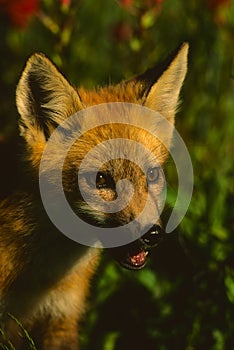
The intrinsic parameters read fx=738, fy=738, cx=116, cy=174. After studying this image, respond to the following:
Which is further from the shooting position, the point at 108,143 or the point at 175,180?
the point at 175,180

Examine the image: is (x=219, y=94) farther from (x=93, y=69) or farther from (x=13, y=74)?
(x=13, y=74)

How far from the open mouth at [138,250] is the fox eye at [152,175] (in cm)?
37

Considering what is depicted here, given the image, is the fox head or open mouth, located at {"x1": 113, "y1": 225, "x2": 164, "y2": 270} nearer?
open mouth, located at {"x1": 113, "y1": 225, "x2": 164, "y2": 270}

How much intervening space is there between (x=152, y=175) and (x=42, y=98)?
70 centimetres

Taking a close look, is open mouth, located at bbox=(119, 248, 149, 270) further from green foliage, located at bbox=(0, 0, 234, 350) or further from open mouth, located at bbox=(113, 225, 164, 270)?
green foliage, located at bbox=(0, 0, 234, 350)

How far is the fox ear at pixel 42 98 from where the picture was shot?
3654 mm

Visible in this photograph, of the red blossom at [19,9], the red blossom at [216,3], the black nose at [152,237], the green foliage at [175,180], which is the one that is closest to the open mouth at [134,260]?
the black nose at [152,237]

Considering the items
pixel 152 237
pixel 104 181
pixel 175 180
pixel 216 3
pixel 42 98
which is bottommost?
pixel 175 180

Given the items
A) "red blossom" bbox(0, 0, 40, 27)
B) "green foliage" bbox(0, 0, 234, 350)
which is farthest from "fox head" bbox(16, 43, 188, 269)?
"red blossom" bbox(0, 0, 40, 27)

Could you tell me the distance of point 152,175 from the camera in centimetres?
Answer: 382

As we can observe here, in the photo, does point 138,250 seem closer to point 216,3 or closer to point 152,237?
point 152,237

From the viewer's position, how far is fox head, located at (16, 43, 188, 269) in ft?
11.8

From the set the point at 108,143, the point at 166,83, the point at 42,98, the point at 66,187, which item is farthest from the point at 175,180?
the point at 42,98

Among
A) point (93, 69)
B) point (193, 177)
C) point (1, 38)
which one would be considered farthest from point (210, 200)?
point (1, 38)
